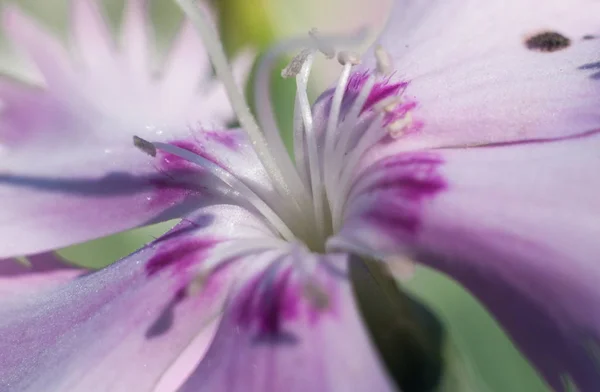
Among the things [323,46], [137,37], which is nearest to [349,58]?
[323,46]

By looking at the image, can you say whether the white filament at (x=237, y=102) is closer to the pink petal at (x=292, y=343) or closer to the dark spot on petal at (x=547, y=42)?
the pink petal at (x=292, y=343)

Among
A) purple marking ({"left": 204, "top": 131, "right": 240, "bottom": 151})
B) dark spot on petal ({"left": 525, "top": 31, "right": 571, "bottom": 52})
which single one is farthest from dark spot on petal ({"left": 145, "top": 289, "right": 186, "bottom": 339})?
dark spot on petal ({"left": 525, "top": 31, "right": 571, "bottom": 52})

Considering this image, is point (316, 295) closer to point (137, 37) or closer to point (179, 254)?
point (179, 254)

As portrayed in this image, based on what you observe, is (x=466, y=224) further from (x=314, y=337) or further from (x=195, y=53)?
(x=195, y=53)

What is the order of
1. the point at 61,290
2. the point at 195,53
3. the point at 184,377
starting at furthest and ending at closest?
the point at 195,53 < the point at 61,290 < the point at 184,377

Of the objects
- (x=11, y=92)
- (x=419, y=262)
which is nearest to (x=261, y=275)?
(x=419, y=262)
